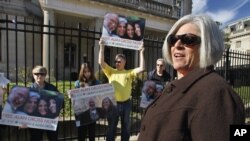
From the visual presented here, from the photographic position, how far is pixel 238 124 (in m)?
1.43

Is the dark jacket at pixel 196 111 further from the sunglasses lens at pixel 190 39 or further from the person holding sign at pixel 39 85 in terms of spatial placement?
the person holding sign at pixel 39 85

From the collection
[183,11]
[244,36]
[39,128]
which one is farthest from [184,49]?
[244,36]

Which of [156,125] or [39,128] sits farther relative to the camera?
[39,128]

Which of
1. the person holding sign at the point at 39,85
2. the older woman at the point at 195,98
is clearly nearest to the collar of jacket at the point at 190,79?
the older woman at the point at 195,98

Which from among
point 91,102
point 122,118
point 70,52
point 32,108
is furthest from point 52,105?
point 70,52

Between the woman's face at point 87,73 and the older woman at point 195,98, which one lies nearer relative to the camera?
the older woman at point 195,98

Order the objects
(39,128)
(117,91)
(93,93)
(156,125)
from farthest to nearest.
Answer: (117,91), (93,93), (39,128), (156,125)

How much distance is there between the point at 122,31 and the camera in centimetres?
521

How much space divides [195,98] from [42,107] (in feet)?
10.9

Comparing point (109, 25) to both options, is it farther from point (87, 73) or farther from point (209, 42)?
point (209, 42)

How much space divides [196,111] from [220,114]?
111mm

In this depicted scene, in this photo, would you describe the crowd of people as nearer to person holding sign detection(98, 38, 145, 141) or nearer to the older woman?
person holding sign detection(98, 38, 145, 141)

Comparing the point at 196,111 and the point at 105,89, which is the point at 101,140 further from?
the point at 196,111

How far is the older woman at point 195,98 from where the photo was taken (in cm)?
142
